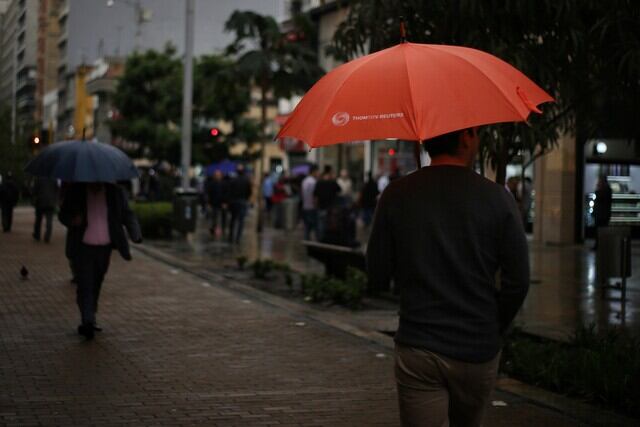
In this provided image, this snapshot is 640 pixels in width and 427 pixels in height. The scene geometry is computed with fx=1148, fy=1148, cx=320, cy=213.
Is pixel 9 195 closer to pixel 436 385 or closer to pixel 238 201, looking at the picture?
pixel 238 201

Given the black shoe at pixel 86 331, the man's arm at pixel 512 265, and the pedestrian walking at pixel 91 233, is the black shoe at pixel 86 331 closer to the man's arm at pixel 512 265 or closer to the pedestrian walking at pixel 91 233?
the pedestrian walking at pixel 91 233

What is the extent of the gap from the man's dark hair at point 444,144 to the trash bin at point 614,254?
895 centimetres

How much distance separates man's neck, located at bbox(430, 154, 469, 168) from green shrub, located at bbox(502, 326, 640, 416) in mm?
3721

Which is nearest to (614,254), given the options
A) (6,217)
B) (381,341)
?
(381,341)

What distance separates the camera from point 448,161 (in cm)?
423

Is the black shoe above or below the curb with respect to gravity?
above

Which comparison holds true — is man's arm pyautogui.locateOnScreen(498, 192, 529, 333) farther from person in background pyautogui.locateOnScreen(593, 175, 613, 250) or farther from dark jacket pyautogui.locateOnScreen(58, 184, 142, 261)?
person in background pyautogui.locateOnScreen(593, 175, 613, 250)

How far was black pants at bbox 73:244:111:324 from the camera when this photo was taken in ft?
33.5

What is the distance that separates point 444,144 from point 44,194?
20.3 m

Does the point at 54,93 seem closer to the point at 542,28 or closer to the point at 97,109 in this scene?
the point at 97,109

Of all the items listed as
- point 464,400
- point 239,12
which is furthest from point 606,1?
point 239,12

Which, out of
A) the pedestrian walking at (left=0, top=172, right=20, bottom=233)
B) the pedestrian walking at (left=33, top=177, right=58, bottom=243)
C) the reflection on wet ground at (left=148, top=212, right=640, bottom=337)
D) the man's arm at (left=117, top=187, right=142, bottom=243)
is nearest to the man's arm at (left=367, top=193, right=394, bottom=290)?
the man's arm at (left=117, top=187, right=142, bottom=243)

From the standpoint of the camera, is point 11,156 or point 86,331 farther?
point 11,156

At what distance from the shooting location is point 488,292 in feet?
13.6
